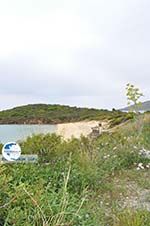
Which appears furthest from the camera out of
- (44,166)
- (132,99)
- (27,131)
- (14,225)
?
(132,99)

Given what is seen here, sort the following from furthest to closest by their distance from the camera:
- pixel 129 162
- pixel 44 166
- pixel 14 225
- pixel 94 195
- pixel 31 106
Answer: pixel 31 106, pixel 129 162, pixel 44 166, pixel 94 195, pixel 14 225

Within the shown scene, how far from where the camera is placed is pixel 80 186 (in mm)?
6016

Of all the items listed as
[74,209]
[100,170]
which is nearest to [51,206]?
[74,209]

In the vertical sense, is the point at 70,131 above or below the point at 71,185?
above

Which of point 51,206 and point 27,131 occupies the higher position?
point 27,131

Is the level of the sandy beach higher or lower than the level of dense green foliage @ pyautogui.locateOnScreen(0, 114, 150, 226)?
higher

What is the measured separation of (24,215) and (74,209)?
555 millimetres

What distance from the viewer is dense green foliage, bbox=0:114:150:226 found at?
166 inches

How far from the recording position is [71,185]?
5.91 meters

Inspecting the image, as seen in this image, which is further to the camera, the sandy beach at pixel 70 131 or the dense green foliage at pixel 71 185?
the sandy beach at pixel 70 131

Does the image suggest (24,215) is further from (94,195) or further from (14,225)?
(94,195)

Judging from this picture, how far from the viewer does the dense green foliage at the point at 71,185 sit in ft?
13.8

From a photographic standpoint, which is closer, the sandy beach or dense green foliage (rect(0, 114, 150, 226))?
dense green foliage (rect(0, 114, 150, 226))

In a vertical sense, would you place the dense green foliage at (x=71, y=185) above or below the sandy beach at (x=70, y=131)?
below
